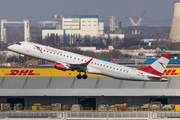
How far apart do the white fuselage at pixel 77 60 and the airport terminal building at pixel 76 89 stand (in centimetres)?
1176

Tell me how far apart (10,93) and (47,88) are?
28.0 feet

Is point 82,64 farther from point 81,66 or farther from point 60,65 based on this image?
point 60,65

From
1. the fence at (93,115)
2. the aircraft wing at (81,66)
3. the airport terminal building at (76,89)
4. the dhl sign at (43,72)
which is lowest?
the fence at (93,115)

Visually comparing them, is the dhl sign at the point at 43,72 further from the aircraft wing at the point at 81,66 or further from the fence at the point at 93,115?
the aircraft wing at the point at 81,66

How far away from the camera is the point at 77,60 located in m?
77.9

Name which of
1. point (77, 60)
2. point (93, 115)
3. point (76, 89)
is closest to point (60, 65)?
point (77, 60)

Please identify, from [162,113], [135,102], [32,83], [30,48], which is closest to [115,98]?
[135,102]

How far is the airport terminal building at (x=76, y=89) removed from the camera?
92.4m

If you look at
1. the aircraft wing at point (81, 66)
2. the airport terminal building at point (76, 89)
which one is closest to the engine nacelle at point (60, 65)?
the aircraft wing at point (81, 66)

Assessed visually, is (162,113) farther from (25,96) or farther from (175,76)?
(25,96)

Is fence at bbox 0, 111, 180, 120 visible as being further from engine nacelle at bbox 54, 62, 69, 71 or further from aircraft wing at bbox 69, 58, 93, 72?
engine nacelle at bbox 54, 62, 69, 71

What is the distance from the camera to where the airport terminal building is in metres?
92.4

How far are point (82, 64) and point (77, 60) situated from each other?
1.37 m

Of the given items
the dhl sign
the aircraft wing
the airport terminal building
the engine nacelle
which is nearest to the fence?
the airport terminal building
